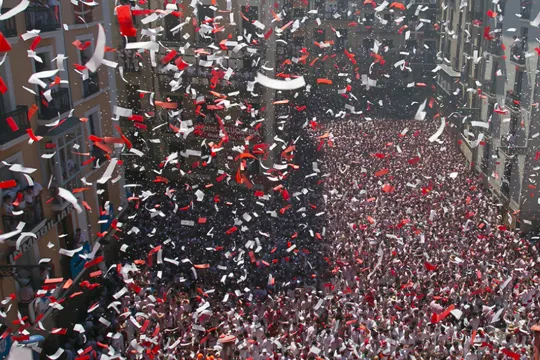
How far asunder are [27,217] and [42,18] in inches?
184

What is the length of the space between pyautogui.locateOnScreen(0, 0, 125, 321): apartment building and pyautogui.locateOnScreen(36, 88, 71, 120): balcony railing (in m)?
0.02

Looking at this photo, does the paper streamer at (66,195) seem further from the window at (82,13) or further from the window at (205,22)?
the window at (205,22)

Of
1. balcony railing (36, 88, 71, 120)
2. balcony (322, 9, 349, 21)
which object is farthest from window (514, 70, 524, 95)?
balcony (322, 9, 349, 21)

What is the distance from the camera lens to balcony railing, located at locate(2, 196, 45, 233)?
33.2ft

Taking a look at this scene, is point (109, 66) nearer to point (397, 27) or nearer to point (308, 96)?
point (308, 96)

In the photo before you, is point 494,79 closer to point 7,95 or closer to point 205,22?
point 205,22

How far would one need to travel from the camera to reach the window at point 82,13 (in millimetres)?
13398

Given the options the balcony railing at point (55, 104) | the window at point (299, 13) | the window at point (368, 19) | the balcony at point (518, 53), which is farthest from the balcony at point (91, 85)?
the window at point (368, 19)

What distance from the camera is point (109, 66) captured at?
1516 centimetres

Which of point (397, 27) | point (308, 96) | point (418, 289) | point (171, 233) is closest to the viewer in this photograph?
point (418, 289)

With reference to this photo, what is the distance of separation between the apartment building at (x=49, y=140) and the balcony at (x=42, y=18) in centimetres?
2

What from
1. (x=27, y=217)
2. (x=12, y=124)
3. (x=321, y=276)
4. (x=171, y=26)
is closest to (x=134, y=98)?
(x=171, y=26)

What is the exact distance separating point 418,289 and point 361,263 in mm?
1949

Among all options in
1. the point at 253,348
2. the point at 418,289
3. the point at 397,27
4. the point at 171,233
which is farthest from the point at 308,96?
the point at 253,348
